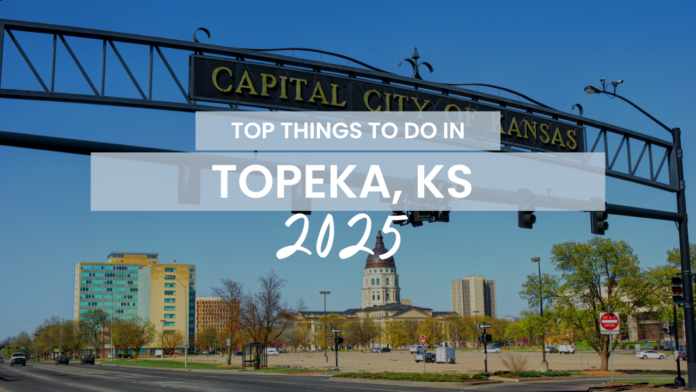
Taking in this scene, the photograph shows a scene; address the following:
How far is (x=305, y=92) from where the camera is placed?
49.4 feet

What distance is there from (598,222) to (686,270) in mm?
5205

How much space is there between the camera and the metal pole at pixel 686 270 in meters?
20.3

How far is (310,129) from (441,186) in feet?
12.1

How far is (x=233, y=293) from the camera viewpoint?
65.6 meters

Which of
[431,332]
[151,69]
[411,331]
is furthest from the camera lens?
[411,331]

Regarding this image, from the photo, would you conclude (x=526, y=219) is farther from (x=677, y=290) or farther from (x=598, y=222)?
(x=677, y=290)

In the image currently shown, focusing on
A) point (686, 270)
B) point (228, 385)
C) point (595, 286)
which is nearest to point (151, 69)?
point (686, 270)

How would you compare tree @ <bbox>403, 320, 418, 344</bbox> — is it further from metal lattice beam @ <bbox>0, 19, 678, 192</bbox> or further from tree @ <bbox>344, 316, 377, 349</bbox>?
metal lattice beam @ <bbox>0, 19, 678, 192</bbox>

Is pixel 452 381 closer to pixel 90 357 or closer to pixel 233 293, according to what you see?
pixel 233 293

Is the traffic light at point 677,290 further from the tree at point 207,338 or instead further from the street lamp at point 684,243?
the tree at point 207,338

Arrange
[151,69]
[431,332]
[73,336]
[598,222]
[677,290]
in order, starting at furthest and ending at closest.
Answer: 1. [431,332]
2. [73,336]
3. [677,290]
4. [598,222]
5. [151,69]

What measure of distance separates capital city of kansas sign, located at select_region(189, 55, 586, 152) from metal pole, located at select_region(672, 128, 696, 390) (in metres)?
7.42

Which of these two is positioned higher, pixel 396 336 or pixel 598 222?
pixel 598 222

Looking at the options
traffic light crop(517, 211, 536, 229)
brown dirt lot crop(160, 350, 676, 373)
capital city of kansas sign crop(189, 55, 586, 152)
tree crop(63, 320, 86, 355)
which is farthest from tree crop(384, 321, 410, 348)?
traffic light crop(517, 211, 536, 229)
